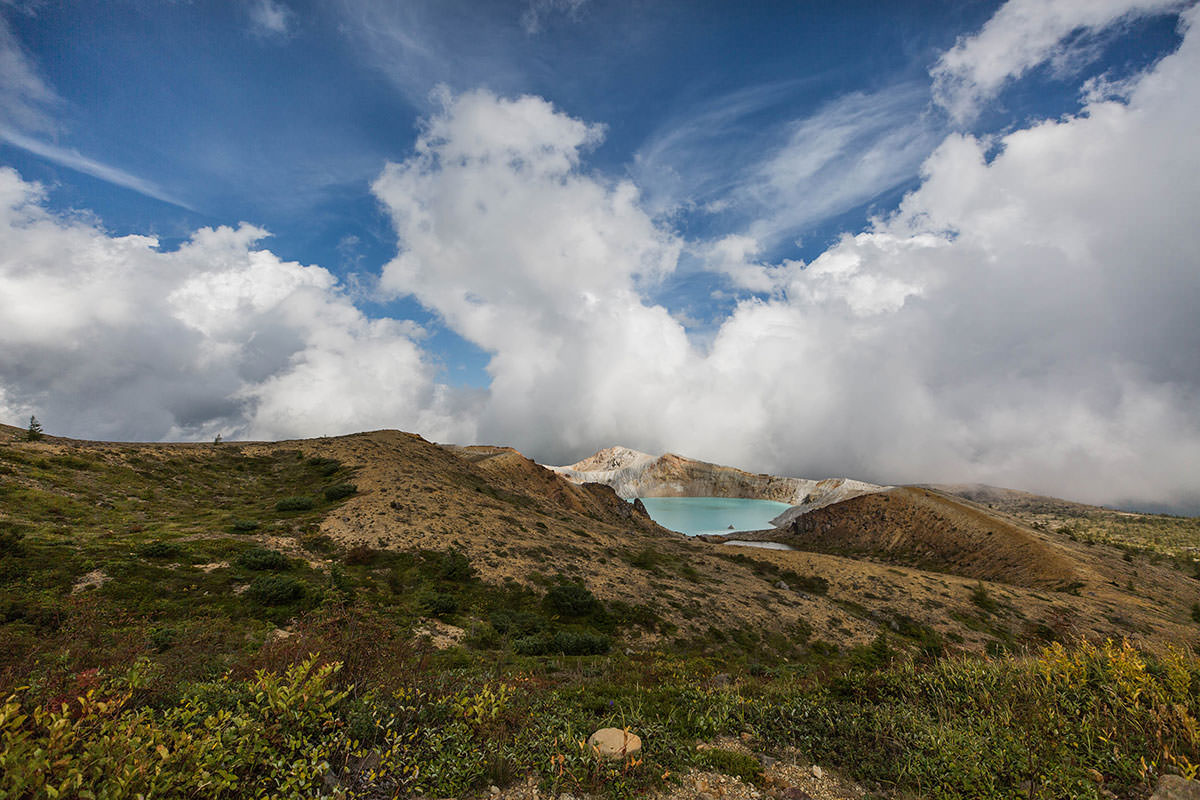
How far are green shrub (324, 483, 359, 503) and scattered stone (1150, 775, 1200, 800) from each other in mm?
42045

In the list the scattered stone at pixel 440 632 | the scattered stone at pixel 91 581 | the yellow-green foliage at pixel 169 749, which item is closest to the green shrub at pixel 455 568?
the scattered stone at pixel 440 632

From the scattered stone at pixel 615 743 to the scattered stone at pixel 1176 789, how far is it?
682 centimetres

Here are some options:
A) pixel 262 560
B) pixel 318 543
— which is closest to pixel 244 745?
pixel 262 560

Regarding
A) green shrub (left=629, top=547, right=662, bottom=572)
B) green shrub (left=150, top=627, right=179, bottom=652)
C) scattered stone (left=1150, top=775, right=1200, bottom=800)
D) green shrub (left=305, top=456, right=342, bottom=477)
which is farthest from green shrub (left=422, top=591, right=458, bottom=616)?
green shrub (left=305, top=456, right=342, bottom=477)

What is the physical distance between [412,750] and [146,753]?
3.31 metres

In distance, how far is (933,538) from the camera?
80438 mm

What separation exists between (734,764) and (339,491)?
37.9m

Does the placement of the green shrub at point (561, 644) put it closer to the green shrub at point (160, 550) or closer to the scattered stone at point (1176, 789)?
the green shrub at point (160, 550)

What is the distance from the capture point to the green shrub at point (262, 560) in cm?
2130

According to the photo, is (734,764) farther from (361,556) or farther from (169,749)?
(361,556)

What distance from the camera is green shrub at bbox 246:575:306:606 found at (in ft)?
61.2

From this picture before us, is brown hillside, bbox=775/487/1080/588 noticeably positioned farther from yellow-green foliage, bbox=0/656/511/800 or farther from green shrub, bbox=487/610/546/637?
yellow-green foliage, bbox=0/656/511/800

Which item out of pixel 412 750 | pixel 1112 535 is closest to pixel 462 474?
pixel 412 750

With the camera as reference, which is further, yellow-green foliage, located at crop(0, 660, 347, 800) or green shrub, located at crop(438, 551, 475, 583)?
green shrub, located at crop(438, 551, 475, 583)
